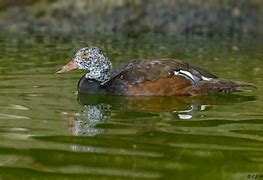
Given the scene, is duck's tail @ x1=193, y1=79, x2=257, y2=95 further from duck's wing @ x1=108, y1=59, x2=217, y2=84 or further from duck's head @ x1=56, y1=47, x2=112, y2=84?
duck's head @ x1=56, y1=47, x2=112, y2=84

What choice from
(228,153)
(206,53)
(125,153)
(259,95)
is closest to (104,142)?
(125,153)

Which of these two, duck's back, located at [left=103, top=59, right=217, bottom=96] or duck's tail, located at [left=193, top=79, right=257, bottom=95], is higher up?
duck's back, located at [left=103, top=59, right=217, bottom=96]

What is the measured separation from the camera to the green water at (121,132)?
18.6 ft

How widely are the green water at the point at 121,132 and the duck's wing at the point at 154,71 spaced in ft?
1.02

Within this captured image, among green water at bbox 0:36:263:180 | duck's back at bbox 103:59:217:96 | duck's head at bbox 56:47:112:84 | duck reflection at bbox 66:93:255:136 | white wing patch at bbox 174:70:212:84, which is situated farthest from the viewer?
duck's head at bbox 56:47:112:84

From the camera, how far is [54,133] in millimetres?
7016

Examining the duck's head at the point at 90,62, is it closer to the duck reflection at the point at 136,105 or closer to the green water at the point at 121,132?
the green water at the point at 121,132

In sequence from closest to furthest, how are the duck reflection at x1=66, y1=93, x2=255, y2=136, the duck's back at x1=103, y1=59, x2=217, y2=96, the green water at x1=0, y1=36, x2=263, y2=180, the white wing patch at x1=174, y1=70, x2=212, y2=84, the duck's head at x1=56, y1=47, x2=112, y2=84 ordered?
→ the green water at x1=0, y1=36, x2=263, y2=180, the duck reflection at x1=66, y1=93, x2=255, y2=136, the duck's back at x1=103, y1=59, x2=217, y2=96, the white wing patch at x1=174, y1=70, x2=212, y2=84, the duck's head at x1=56, y1=47, x2=112, y2=84

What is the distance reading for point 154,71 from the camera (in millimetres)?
9805

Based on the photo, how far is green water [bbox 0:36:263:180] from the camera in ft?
18.6

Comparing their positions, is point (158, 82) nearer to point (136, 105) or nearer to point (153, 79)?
point (153, 79)

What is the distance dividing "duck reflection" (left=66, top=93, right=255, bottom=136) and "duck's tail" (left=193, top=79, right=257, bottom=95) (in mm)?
79

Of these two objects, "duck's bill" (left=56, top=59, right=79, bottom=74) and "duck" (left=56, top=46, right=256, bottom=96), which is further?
"duck's bill" (left=56, top=59, right=79, bottom=74)

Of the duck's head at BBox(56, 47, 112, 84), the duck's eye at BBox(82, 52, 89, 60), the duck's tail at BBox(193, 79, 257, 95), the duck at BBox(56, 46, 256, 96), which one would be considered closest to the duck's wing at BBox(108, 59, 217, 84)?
the duck at BBox(56, 46, 256, 96)
